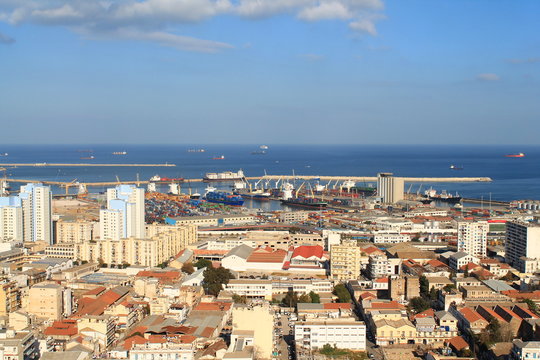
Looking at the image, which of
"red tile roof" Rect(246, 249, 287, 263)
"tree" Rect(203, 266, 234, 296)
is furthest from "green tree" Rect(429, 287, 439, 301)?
"tree" Rect(203, 266, 234, 296)

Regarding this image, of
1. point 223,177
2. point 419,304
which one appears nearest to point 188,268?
point 419,304

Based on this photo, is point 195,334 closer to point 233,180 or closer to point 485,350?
point 485,350

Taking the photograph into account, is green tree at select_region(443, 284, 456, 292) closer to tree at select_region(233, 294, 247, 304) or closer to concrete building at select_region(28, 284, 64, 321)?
tree at select_region(233, 294, 247, 304)

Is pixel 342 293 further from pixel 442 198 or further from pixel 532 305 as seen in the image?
pixel 442 198

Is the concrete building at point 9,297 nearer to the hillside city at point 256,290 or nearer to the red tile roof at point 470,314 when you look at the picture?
the hillside city at point 256,290

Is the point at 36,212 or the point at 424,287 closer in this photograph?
the point at 424,287

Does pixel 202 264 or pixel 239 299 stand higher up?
pixel 202 264

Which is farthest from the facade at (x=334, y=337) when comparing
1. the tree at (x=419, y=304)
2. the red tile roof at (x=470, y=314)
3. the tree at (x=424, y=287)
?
the tree at (x=424, y=287)

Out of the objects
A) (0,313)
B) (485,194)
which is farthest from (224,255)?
(485,194)
